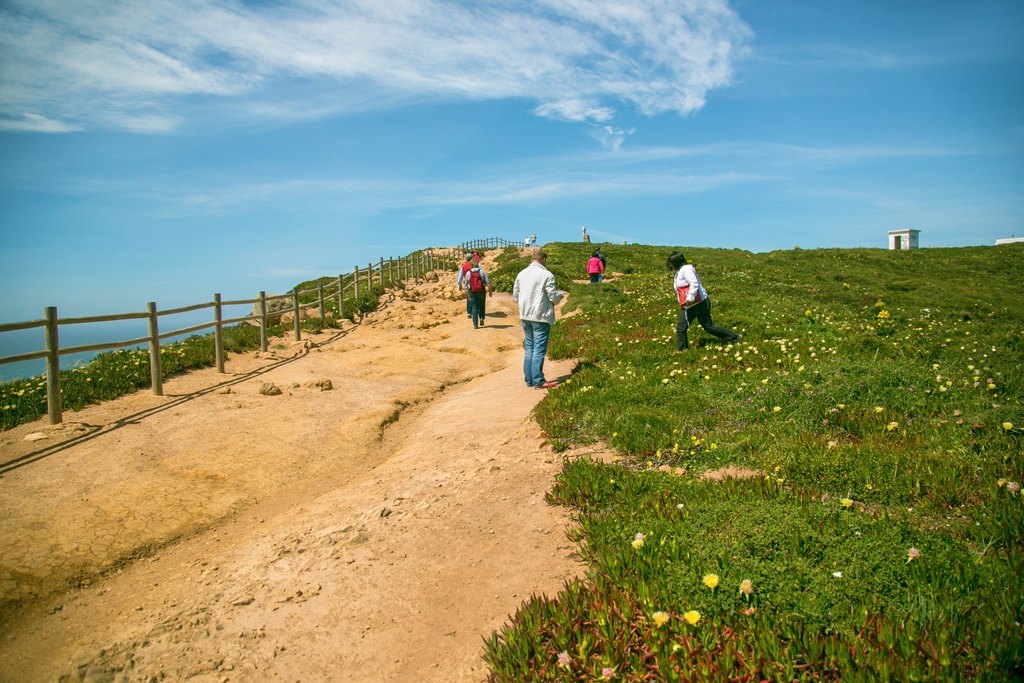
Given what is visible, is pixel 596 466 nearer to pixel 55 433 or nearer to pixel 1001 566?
pixel 1001 566

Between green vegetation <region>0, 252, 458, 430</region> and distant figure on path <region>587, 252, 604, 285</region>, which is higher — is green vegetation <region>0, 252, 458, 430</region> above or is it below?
below

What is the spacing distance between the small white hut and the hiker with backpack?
35948 millimetres

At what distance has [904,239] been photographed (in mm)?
42438

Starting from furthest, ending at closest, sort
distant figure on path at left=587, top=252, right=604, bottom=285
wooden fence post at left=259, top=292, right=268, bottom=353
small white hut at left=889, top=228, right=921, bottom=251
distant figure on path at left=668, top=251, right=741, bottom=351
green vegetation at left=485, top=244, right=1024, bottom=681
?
small white hut at left=889, top=228, right=921, bottom=251 → distant figure on path at left=587, top=252, right=604, bottom=285 → wooden fence post at left=259, top=292, right=268, bottom=353 → distant figure on path at left=668, top=251, right=741, bottom=351 → green vegetation at left=485, top=244, right=1024, bottom=681

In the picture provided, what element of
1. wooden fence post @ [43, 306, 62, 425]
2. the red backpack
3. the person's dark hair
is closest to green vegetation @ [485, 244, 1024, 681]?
the person's dark hair

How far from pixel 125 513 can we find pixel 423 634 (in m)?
3.87

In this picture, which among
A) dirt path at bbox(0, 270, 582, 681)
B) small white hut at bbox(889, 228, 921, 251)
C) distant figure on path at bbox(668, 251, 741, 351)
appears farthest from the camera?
small white hut at bbox(889, 228, 921, 251)

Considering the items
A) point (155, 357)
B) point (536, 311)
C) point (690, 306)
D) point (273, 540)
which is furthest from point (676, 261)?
point (155, 357)

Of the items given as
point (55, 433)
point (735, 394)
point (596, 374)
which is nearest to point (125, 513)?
point (55, 433)

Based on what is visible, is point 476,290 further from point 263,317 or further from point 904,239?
point 904,239

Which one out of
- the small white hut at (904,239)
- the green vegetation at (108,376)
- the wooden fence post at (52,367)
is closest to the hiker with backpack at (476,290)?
the green vegetation at (108,376)

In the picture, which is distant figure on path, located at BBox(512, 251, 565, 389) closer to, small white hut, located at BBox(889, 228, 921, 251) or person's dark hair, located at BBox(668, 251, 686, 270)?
person's dark hair, located at BBox(668, 251, 686, 270)

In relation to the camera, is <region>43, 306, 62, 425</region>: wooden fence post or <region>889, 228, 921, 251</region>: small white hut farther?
<region>889, 228, 921, 251</region>: small white hut

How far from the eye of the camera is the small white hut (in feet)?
139
